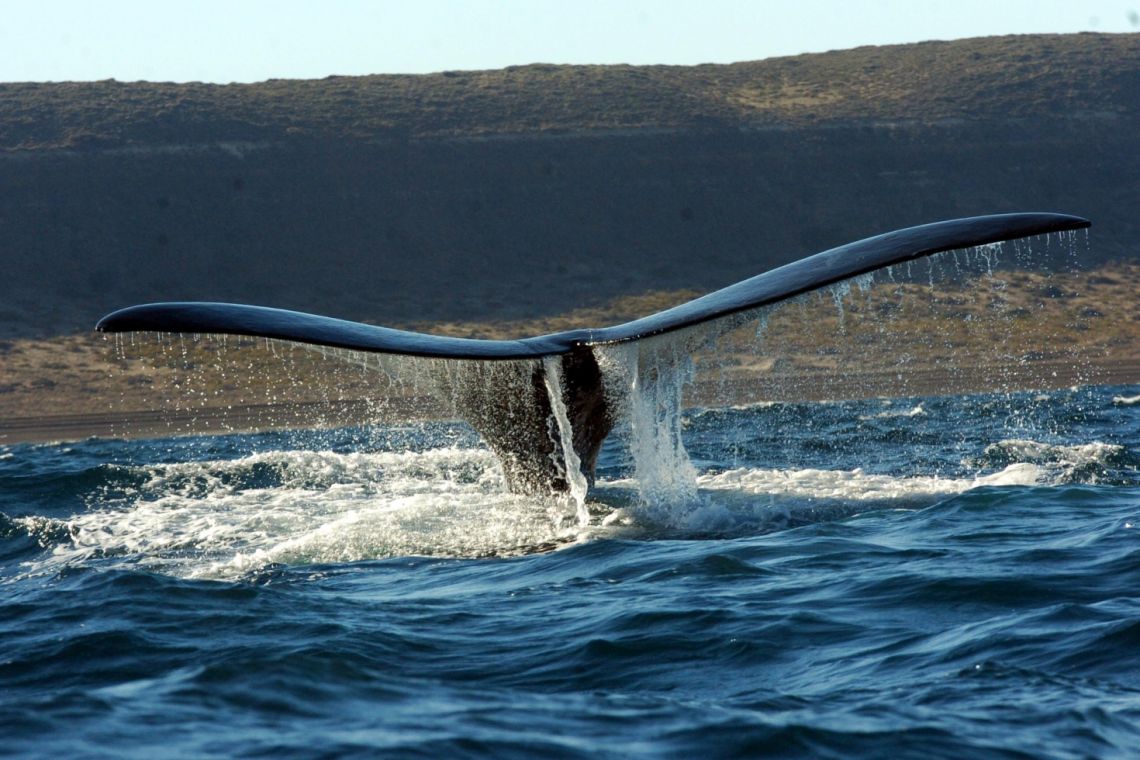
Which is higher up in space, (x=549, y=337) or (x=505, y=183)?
(x=505, y=183)

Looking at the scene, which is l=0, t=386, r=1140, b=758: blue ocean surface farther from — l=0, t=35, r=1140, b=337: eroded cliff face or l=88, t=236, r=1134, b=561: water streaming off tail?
l=0, t=35, r=1140, b=337: eroded cliff face

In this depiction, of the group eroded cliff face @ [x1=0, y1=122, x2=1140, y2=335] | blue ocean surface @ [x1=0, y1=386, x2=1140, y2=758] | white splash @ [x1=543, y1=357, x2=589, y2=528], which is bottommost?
blue ocean surface @ [x1=0, y1=386, x2=1140, y2=758]

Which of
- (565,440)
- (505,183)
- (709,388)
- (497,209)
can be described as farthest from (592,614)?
(505,183)

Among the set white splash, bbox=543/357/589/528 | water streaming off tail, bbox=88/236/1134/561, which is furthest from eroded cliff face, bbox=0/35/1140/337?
white splash, bbox=543/357/589/528

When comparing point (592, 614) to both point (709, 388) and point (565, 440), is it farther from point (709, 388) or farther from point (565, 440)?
point (709, 388)

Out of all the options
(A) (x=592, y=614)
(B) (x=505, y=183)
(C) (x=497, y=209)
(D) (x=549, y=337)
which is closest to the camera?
(A) (x=592, y=614)

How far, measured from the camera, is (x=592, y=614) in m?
6.44

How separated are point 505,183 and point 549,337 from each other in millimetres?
34864

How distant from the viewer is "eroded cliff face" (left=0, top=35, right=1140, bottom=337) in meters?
35.7

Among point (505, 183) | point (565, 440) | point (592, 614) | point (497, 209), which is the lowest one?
point (592, 614)

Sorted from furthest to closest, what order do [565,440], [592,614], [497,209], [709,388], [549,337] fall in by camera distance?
1. [497,209]
2. [709,388]
3. [565,440]
4. [549,337]
5. [592,614]

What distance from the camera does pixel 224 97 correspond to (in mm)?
50312

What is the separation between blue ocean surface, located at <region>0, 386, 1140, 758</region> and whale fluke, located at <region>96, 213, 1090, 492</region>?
46cm

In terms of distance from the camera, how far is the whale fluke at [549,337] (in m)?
7.20
